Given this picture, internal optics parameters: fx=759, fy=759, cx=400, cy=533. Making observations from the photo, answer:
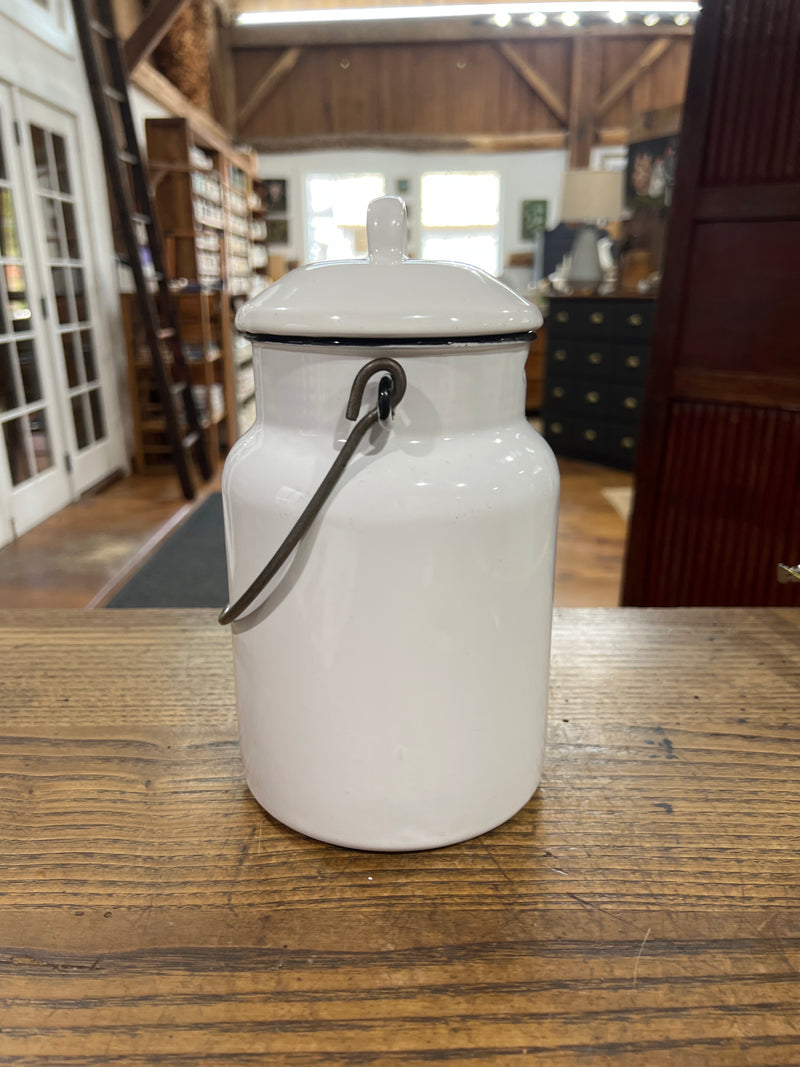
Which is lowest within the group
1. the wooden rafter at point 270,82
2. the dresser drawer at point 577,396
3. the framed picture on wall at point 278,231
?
the dresser drawer at point 577,396

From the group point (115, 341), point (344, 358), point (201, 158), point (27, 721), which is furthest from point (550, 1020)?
point (201, 158)

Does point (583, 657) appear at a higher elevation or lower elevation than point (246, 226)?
lower

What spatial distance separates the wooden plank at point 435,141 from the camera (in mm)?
6680

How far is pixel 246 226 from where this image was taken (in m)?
6.20

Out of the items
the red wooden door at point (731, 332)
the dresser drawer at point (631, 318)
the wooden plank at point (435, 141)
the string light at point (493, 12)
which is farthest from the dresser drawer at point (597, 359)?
the wooden plank at point (435, 141)

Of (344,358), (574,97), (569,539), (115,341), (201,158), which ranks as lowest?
(569,539)

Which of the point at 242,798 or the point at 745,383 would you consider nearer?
the point at 242,798

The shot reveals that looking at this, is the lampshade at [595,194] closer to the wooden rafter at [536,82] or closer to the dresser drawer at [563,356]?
the dresser drawer at [563,356]

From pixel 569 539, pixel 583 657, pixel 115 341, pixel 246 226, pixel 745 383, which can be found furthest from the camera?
pixel 246 226

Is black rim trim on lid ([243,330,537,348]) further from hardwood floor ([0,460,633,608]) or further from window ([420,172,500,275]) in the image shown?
window ([420,172,500,275])

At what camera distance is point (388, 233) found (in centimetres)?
42

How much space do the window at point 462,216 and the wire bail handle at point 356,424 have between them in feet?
22.7

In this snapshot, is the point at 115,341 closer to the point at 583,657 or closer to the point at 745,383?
the point at 745,383

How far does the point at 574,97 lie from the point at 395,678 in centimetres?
740
